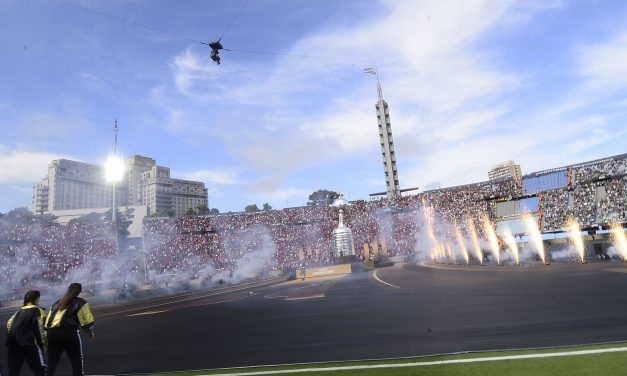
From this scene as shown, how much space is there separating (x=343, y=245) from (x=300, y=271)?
1299cm

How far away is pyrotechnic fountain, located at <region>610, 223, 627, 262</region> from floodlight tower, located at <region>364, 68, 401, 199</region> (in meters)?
39.5

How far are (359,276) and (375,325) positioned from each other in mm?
16521

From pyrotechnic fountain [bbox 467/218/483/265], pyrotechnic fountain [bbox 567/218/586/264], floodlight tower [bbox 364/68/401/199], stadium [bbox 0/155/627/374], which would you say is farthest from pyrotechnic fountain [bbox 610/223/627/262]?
floodlight tower [bbox 364/68/401/199]

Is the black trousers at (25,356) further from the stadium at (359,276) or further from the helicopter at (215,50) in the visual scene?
the helicopter at (215,50)

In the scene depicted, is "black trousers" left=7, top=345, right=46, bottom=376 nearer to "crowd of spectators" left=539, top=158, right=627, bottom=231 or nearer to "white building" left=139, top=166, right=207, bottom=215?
"crowd of spectators" left=539, top=158, right=627, bottom=231

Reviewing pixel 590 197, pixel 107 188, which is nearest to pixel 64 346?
pixel 590 197

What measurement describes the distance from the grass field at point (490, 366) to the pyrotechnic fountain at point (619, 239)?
68.8ft

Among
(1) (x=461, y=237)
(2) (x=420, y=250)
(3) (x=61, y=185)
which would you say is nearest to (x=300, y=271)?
(2) (x=420, y=250)

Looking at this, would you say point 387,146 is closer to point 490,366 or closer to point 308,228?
point 308,228

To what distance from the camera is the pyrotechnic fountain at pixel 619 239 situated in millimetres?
24911

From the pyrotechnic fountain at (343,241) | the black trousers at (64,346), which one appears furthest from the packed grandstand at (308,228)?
the black trousers at (64,346)

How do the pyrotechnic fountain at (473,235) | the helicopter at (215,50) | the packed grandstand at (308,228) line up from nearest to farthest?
1. the helicopter at (215,50)
2. the pyrotechnic fountain at (473,235)
3. the packed grandstand at (308,228)

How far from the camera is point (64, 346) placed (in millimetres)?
5742

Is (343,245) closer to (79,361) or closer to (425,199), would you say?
(425,199)
